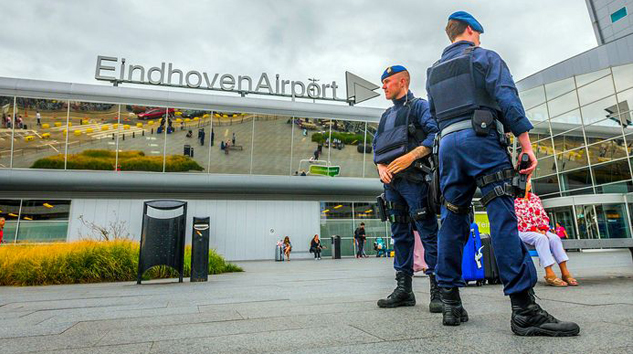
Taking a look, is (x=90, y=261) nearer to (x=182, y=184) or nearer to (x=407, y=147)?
(x=407, y=147)

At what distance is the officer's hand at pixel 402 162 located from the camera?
10.4ft

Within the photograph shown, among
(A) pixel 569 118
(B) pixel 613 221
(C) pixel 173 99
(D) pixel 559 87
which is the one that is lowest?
(B) pixel 613 221

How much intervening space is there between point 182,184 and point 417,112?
62.8ft

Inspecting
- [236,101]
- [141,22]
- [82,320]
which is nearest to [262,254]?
[236,101]

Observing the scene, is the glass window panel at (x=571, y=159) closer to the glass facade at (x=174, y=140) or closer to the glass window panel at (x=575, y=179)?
the glass window panel at (x=575, y=179)

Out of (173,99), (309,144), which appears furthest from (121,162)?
(309,144)

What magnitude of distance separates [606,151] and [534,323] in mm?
22299

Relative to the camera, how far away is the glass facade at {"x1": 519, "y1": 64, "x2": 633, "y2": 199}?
18.8 metres

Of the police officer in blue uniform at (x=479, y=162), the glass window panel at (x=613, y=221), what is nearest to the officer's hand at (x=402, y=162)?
the police officer in blue uniform at (x=479, y=162)

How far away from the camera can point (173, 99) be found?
21.0 meters

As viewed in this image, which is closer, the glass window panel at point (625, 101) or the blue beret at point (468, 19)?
the blue beret at point (468, 19)

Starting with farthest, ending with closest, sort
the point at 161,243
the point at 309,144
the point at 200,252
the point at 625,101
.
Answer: the point at 309,144
the point at 625,101
the point at 200,252
the point at 161,243

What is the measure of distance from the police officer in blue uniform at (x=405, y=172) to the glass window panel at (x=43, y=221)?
69.7 feet

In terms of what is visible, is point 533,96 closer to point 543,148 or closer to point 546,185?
point 543,148
